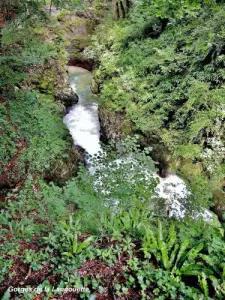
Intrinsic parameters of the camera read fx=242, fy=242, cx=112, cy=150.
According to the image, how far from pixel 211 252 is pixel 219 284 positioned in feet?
1.34

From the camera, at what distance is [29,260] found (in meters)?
2.90

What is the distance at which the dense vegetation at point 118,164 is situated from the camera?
2732 millimetres

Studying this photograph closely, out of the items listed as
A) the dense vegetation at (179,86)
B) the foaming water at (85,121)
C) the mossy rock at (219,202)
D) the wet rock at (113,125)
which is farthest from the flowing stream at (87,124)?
the mossy rock at (219,202)

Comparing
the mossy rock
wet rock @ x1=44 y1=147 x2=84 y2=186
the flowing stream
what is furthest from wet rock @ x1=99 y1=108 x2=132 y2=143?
the mossy rock

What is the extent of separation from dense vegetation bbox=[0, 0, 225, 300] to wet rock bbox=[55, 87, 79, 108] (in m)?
0.31

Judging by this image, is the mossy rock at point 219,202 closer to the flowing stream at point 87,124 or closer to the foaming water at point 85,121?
the flowing stream at point 87,124

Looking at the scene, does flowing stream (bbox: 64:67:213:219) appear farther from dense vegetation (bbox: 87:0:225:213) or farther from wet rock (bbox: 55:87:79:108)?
dense vegetation (bbox: 87:0:225:213)

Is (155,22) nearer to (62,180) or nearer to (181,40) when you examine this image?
(181,40)

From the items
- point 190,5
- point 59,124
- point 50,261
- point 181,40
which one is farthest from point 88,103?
point 50,261

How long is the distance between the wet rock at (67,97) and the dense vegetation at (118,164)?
31 cm

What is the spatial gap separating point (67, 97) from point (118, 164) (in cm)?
461

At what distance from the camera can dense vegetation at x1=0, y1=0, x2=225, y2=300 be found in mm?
2732

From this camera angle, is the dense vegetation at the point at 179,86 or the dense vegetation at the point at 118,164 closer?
Result: the dense vegetation at the point at 118,164

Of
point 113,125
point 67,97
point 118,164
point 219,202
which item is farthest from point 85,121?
point 219,202
